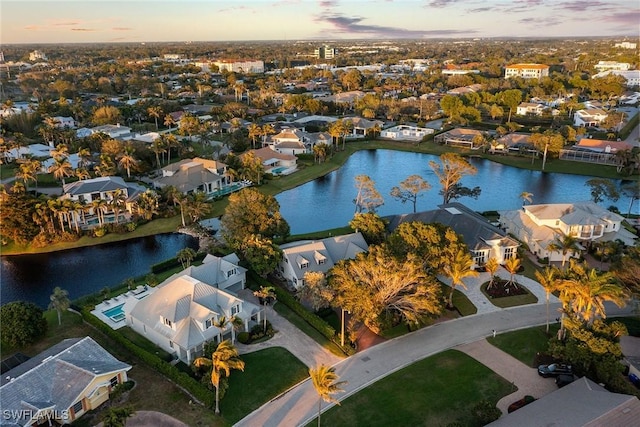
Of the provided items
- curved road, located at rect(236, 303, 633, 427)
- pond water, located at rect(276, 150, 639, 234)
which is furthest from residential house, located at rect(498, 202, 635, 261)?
pond water, located at rect(276, 150, 639, 234)

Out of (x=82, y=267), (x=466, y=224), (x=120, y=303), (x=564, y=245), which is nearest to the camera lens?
(x=120, y=303)

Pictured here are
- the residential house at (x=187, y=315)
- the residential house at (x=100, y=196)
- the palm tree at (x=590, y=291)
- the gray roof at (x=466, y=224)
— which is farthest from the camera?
the residential house at (x=100, y=196)

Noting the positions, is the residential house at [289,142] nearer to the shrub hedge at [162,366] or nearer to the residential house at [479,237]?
the residential house at [479,237]

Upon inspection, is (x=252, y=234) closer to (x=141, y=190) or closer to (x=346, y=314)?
(x=346, y=314)

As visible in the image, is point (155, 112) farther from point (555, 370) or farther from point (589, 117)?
point (589, 117)

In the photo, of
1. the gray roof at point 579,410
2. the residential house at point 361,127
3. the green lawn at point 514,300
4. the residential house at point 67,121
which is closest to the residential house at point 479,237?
the green lawn at point 514,300

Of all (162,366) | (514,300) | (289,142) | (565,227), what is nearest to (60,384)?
(162,366)

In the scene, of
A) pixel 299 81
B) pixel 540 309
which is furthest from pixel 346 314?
pixel 299 81
